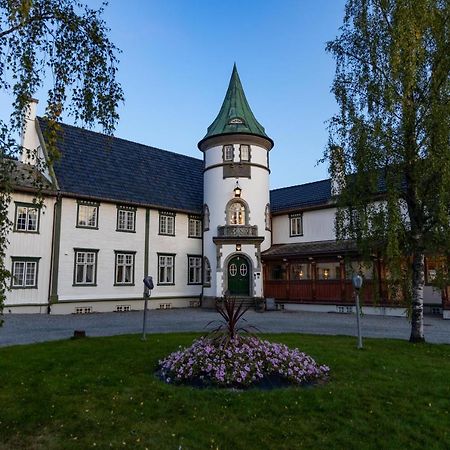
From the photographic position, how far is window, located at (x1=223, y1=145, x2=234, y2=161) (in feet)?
84.6

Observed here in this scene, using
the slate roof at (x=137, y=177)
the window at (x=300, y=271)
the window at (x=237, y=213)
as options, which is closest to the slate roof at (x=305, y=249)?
the window at (x=300, y=271)

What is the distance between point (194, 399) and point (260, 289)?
19230 mm

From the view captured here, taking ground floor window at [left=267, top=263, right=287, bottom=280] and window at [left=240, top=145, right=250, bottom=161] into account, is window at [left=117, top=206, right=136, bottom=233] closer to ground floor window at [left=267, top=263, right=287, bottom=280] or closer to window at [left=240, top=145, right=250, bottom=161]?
window at [left=240, top=145, right=250, bottom=161]

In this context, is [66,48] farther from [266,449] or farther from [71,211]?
[71,211]

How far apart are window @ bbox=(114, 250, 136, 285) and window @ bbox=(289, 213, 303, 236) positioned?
10.7 m

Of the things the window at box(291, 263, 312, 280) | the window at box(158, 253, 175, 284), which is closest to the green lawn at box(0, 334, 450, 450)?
the window at box(158, 253, 175, 284)

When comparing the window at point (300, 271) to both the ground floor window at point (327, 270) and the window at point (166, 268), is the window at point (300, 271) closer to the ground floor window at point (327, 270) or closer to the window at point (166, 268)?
the ground floor window at point (327, 270)

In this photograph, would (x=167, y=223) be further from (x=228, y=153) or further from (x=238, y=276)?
(x=228, y=153)

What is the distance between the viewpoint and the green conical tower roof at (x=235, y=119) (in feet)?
84.9

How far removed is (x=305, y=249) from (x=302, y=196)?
512 cm

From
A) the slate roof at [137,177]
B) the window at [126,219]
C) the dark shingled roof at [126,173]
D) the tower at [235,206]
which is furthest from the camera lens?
the tower at [235,206]

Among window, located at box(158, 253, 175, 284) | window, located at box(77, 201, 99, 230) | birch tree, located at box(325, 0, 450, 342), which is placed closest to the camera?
birch tree, located at box(325, 0, 450, 342)

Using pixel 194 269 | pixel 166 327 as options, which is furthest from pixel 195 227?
pixel 166 327

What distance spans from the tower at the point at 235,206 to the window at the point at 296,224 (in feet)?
5.22
